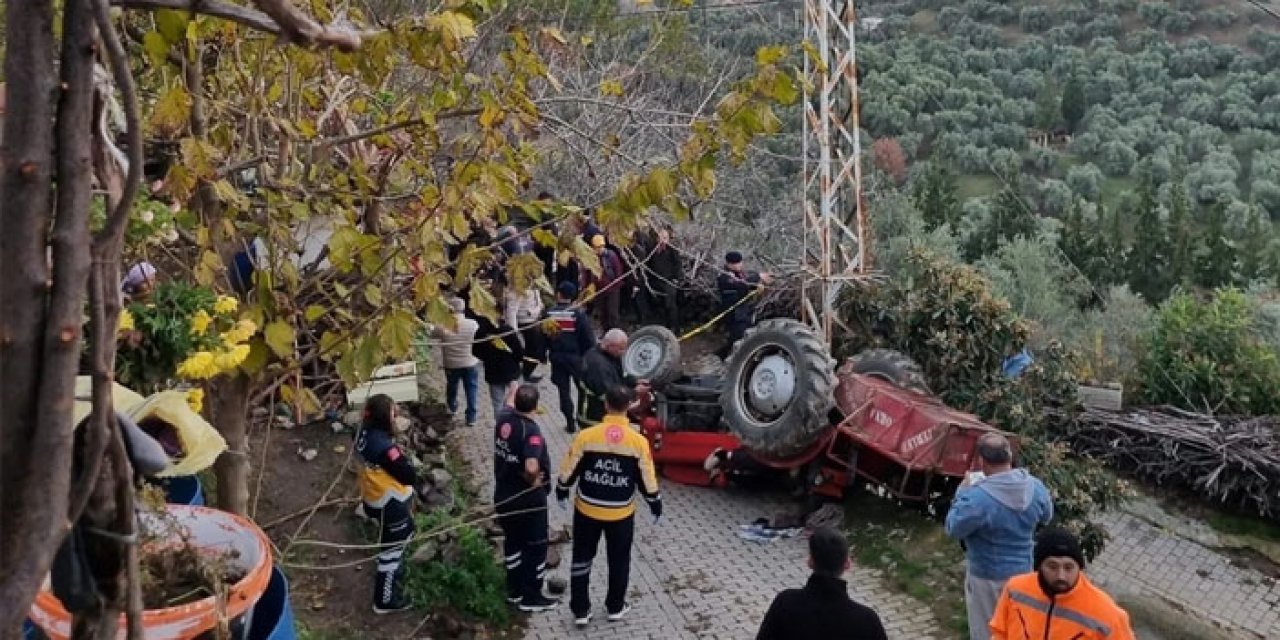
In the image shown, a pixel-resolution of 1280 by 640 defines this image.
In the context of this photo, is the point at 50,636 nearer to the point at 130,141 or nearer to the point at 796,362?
the point at 130,141

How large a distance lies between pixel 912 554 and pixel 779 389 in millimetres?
1592

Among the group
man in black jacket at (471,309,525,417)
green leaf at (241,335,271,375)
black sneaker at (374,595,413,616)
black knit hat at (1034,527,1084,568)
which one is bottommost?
black sneaker at (374,595,413,616)

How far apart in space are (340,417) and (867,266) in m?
5.25

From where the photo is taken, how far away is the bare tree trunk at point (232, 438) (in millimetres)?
4070

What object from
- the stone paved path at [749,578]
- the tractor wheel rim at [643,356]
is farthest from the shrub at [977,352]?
the tractor wheel rim at [643,356]

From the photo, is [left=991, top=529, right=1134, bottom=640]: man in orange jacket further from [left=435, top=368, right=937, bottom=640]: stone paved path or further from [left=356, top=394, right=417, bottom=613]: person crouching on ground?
[left=356, top=394, right=417, bottom=613]: person crouching on ground

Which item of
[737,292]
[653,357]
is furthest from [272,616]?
[737,292]

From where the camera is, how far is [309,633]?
6.12 metres

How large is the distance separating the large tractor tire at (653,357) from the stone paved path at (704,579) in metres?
1.04

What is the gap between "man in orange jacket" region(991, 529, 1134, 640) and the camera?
4207 mm

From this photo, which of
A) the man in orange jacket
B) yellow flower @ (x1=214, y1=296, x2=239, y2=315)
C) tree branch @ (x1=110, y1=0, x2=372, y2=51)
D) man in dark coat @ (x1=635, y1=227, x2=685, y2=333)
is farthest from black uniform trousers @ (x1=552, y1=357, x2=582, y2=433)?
tree branch @ (x1=110, y1=0, x2=372, y2=51)

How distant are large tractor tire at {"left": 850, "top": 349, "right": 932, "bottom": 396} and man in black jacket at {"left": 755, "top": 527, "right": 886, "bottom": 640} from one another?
4.66 m

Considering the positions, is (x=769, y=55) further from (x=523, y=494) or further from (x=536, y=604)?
(x=536, y=604)

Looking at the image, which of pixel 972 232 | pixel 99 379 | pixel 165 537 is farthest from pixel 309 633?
pixel 972 232
